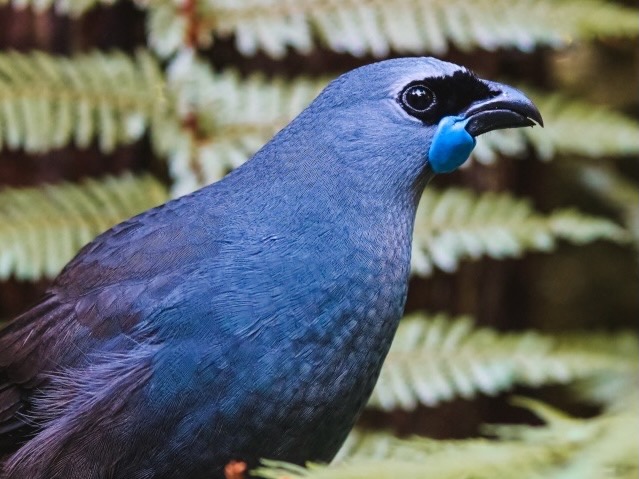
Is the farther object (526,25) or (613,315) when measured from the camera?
(613,315)

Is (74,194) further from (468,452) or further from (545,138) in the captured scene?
(468,452)

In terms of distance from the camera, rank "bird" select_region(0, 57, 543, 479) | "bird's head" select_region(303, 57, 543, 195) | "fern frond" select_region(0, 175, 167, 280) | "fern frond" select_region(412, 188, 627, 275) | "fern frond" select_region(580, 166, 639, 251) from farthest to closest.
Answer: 1. "fern frond" select_region(580, 166, 639, 251)
2. "fern frond" select_region(412, 188, 627, 275)
3. "fern frond" select_region(0, 175, 167, 280)
4. "bird's head" select_region(303, 57, 543, 195)
5. "bird" select_region(0, 57, 543, 479)

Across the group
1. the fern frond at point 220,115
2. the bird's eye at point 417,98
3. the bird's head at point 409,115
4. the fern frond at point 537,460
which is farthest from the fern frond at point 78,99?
the fern frond at point 537,460

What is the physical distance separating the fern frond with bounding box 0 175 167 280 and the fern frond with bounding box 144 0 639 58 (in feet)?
1.88

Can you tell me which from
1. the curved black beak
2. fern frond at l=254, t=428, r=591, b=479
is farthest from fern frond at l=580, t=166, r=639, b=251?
fern frond at l=254, t=428, r=591, b=479

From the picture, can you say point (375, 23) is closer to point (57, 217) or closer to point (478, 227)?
point (478, 227)

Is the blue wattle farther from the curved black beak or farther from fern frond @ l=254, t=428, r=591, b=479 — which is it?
fern frond @ l=254, t=428, r=591, b=479

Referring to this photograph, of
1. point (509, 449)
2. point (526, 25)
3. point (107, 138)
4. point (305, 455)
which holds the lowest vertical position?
point (305, 455)

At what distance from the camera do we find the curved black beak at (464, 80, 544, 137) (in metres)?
2.56

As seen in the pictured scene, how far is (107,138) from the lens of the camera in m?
3.50

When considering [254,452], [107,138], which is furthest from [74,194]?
[254,452]

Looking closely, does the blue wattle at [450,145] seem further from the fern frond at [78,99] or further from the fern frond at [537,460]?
the fern frond at [78,99]

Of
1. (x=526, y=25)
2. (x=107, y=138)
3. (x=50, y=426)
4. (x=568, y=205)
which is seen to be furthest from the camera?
(x=568, y=205)

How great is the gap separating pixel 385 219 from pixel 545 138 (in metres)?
1.52
